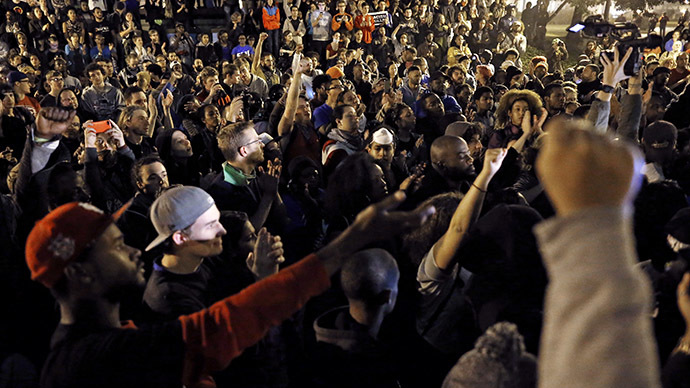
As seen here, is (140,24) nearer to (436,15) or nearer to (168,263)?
(436,15)

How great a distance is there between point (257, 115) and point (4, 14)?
418 inches

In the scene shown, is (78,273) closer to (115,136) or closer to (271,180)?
(271,180)

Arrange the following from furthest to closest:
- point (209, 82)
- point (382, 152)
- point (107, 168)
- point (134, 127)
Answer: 1. point (209, 82)
2. point (134, 127)
3. point (382, 152)
4. point (107, 168)

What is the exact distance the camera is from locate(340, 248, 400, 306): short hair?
7.98 ft

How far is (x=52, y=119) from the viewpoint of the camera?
3240mm

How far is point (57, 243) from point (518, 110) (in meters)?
5.23

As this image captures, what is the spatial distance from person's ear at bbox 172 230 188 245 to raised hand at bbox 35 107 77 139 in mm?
1218

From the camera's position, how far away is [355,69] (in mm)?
10273

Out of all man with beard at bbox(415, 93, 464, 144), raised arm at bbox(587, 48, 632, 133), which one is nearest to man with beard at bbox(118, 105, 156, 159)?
man with beard at bbox(415, 93, 464, 144)

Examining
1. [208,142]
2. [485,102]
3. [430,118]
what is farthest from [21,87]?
[485,102]

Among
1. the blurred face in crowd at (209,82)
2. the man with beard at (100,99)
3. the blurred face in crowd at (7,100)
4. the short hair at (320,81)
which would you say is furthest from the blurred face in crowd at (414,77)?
the blurred face in crowd at (7,100)

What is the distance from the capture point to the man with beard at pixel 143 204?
3591 mm

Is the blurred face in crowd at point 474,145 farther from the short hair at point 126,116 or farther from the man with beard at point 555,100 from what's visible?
the short hair at point 126,116

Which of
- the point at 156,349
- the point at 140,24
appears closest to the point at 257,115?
the point at 156,349
